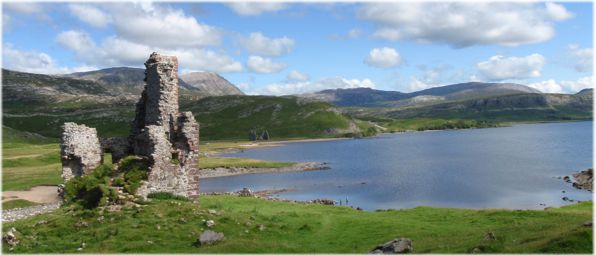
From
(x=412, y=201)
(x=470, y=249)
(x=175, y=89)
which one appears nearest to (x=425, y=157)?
(x=412, y=201)

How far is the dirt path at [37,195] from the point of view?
5999 cm

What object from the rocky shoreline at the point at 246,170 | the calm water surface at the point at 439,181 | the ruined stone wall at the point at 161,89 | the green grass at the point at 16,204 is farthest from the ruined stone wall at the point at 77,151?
the rocky shoreline at the point at 246,170

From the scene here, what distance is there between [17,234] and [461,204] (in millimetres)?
56871

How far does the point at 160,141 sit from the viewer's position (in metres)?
36.4

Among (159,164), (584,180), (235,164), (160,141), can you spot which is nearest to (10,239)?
(159,164)

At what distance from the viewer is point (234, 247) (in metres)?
26.1

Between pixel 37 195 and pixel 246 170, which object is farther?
pixel 246 170

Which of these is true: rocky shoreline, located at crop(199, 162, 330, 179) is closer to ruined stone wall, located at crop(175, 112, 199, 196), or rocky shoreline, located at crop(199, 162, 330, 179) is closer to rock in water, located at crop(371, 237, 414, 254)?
ruined stone wall, located at crop(175, 112, 199, 196)

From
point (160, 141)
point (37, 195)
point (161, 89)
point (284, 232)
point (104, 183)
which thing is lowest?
point (37, 195)

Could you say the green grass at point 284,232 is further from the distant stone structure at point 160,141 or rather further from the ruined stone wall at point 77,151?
the ruined stone wall at point 77,151

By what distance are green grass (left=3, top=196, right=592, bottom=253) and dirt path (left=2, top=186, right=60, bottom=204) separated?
30.9m

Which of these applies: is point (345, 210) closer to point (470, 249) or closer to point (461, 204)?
point (470, 249)

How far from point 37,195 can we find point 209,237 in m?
47.3

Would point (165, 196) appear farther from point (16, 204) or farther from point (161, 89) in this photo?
point (16, 204)
